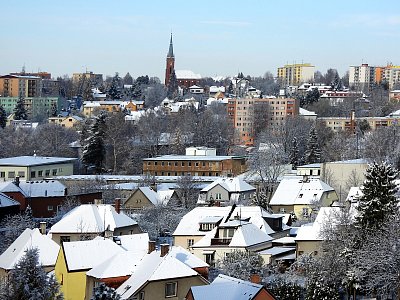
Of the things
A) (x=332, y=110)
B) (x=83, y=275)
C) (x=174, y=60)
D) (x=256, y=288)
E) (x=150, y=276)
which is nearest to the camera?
(x=256, y=288)

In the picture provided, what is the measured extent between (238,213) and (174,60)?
474ft

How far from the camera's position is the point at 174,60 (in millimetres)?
182125

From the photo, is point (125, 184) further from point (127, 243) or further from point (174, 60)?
point (174, 60)

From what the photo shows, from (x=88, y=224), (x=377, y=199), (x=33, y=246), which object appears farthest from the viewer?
(x=88, y=224)

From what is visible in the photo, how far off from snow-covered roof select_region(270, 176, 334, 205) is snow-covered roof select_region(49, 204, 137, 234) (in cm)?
1710

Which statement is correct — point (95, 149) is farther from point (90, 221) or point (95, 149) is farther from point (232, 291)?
point (232, 291)

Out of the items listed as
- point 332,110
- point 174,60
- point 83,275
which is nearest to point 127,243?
point 83,275

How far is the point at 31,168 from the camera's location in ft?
222

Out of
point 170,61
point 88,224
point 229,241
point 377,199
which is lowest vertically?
point 229,241

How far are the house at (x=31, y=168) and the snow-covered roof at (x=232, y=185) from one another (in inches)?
662

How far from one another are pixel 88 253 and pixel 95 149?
51.3 metres

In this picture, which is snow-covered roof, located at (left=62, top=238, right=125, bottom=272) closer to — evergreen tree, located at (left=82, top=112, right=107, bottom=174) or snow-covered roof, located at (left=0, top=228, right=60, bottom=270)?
snow-covered roof, located at (left=0, top=228, right=60, bottom=270)

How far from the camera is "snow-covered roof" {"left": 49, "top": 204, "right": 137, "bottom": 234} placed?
38.7 metres

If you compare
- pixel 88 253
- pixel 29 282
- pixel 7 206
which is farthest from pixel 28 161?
pixel 29 282
